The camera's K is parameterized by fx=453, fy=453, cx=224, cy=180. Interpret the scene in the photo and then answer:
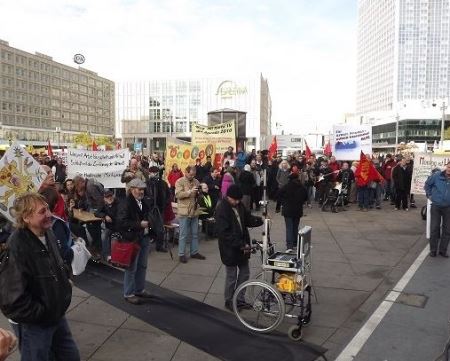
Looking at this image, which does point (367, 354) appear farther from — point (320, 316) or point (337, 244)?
point (337, 244)

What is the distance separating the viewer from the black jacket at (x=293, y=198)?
29.1 ft

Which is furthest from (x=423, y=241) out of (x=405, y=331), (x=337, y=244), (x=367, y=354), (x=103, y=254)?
(x=103, y=254)

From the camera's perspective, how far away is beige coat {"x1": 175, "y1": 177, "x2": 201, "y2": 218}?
328 inches

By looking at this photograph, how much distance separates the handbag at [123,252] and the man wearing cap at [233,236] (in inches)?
44.7

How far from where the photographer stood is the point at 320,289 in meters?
6.93

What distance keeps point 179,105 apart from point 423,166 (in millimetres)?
85572

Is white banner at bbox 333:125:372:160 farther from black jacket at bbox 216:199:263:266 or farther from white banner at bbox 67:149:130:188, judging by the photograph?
black jacket at bbox 216:199:263:266

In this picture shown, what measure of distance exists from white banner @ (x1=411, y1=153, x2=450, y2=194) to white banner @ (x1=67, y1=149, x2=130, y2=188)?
316 inches

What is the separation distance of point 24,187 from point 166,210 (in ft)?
13.7

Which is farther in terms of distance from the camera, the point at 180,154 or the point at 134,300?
the point at 180,154

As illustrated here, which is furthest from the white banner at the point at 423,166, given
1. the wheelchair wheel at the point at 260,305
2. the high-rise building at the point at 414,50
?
the high-rise building at the point at 414,50

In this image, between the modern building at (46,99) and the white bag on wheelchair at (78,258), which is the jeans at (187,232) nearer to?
the white bag on wheelchair at (78,258)

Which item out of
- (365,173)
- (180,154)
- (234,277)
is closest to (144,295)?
(234,277)

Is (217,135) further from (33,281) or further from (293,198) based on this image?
(33,281)
